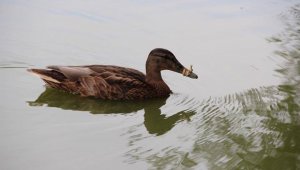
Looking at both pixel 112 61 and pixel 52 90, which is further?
pixel 112 61

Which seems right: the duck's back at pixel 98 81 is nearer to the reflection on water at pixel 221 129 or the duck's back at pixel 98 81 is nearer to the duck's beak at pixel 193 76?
the reflection on water at pixel 221 129

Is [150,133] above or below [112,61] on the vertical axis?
below

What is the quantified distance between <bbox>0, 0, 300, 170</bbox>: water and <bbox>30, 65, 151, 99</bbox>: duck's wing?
0.15m

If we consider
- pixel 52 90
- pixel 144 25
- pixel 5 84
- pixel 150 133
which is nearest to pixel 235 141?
pixel 150 133

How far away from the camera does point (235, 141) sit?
6148mm

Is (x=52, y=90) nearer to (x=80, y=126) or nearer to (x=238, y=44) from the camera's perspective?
(x=80, y=126)

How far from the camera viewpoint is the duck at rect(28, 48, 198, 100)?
7.59 meters

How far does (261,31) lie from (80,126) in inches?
214

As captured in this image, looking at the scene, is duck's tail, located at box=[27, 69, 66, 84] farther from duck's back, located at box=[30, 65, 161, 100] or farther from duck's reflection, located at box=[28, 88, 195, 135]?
duck's reflection, located at box=[28, 88, 195, 135]

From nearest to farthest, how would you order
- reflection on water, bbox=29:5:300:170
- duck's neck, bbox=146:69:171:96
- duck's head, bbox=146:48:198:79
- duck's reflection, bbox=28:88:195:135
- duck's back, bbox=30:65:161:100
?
reflection on water, bbox=29:5:300:170, duck's reflection, bbox=28:88:195:135, duck's back, bbox=30:65:161:100, duck's neck, bbox=146:69:171:96, duck's head, bbox=146:48:198:79

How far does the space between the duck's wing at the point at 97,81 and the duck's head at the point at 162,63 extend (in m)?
0.34

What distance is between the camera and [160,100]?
7770 millimetres

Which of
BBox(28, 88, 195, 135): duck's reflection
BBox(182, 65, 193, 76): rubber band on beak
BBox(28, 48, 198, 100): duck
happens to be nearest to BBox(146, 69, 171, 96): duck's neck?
BBox(28, 48, 198, 100): duck

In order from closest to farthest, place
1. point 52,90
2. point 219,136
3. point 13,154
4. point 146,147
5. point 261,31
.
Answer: point 13,154, point 146,147, point 219,136, point 52,90, point 261,31
